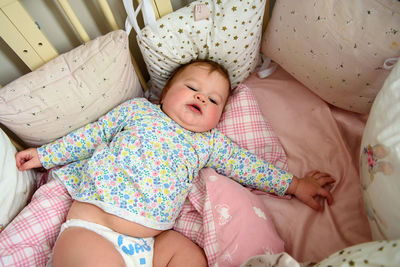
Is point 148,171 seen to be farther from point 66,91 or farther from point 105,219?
point 66,91

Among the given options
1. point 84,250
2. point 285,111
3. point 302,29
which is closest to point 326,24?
point 302,29

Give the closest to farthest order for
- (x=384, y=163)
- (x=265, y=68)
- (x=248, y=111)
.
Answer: (x=384, y=163), (x=248, y=111), (x=265, y=68)

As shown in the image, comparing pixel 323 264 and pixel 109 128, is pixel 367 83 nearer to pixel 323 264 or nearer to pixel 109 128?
pixel 323 264

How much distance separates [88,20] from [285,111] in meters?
0.87

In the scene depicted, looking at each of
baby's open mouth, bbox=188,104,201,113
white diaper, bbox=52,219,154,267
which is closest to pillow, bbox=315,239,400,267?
white diaper, bbox=52,219,154,267

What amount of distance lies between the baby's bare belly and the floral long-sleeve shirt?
2 centimetres

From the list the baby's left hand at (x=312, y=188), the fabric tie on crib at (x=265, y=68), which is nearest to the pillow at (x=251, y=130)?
the baby's left hand at (x=312, y=188)

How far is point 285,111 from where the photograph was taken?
3.68 ft

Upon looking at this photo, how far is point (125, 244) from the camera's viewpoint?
75cm

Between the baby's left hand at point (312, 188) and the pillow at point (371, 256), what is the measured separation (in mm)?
375

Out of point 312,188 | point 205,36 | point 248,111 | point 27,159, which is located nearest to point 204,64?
point 205,36

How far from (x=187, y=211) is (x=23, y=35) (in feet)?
2.51

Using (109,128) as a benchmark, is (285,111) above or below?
below

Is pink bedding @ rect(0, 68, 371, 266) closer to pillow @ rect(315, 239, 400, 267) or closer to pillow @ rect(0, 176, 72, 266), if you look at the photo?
pillow @ rect(0, 176, 72, 266)
